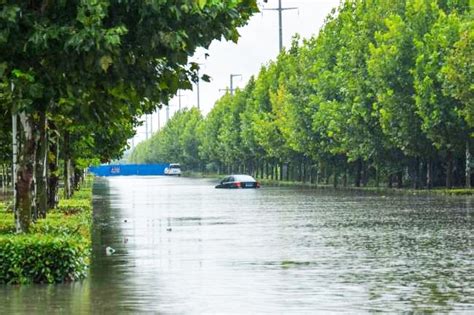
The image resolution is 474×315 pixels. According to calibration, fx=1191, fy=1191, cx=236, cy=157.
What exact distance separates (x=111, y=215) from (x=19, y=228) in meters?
23.5

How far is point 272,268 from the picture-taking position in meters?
20.3

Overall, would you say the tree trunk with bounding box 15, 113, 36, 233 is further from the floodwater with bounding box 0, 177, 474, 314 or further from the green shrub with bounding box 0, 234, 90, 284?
the green shrub with bounding box 0, 234, 90, 284

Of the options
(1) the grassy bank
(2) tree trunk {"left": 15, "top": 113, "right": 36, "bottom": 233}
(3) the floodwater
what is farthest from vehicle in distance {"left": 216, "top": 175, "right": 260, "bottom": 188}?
(1) the grassy bank

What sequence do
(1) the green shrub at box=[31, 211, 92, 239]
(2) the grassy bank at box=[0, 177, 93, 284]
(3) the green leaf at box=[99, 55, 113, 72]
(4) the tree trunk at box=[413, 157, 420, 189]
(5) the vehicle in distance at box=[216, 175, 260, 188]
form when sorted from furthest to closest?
(5) the vehicle in distance at box=[216, 175, 260, 188]
(4) the tree trunk at box=[413, 157, 420, 189]
(1) the green shrub at box=[31, 211, 92, 239]
(2) the grassy bank at box=[0, 177, 93, 284]
(3) the green leaf at box=[99, 55, 113, 72]

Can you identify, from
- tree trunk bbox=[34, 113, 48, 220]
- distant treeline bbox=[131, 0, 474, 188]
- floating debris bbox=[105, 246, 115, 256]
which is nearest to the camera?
floating debris bbox=[105, 246, 115, 256]

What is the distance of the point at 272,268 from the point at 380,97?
50.8 metres

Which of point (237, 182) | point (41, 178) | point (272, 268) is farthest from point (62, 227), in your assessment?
point (237, 182)

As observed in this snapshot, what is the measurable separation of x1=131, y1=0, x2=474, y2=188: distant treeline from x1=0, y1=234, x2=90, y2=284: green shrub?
1654 inches

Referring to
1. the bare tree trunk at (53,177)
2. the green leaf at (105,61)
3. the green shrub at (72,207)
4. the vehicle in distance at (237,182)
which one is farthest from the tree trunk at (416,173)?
the green leaf at (105,61)

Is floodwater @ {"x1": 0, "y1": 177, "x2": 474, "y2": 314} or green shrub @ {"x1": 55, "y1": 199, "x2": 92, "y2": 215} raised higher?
green shrub @ {"x1": 55, "y1": 199, "x2": 92, "y2": 215}

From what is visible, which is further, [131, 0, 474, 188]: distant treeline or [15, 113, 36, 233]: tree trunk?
[131, 0, 474, 188]: distant treeline

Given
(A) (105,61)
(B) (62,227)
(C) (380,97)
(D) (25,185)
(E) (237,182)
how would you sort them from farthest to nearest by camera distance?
(E) (237,182), (C) (380,97), (B) (62,227), (D) (25,185), (A) (105,61)

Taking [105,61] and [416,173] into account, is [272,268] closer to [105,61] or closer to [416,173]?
[105,61]

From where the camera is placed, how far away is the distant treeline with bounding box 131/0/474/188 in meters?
63.7
